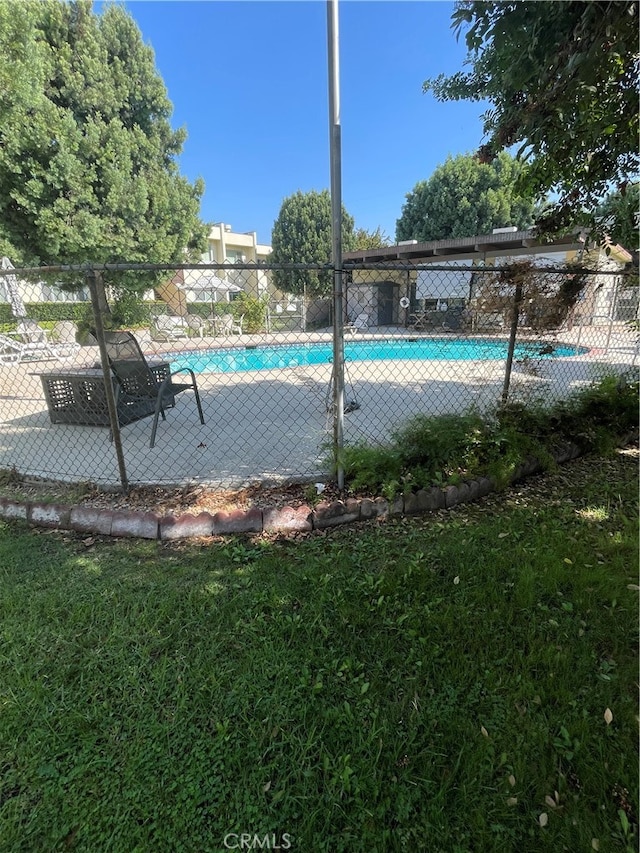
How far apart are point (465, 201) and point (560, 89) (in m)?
21.8

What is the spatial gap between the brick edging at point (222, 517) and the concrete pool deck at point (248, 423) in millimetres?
482

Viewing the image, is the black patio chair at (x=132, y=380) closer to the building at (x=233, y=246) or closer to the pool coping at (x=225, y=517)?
the pool coping at (x=225, y=517)

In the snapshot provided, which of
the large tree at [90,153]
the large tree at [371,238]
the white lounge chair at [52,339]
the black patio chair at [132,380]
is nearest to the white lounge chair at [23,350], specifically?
the white lounge chair at [52,339]

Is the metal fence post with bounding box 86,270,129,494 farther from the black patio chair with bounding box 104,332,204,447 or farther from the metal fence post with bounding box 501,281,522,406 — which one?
the metal fence post with bounding box 501,281,522,406

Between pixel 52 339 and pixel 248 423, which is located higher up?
pixel 52 339

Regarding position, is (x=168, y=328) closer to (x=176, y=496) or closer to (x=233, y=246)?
(x=176, y=496)

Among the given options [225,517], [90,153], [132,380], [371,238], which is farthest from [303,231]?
[225,517]

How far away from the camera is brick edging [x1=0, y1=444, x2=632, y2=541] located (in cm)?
252

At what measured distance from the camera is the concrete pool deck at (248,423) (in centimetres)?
347

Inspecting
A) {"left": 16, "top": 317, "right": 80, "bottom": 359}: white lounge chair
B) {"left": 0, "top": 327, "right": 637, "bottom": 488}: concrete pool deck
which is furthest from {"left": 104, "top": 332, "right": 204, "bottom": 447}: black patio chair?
{"left": 16, "top": 317, "right": 80, "bottom": 359}: white lounge chair

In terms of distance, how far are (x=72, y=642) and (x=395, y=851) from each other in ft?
4.77

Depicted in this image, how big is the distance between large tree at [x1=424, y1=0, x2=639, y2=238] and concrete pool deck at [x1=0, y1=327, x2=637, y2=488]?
1525 millimetres

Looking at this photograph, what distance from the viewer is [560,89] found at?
194cm

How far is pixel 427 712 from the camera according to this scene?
56.2 inches
